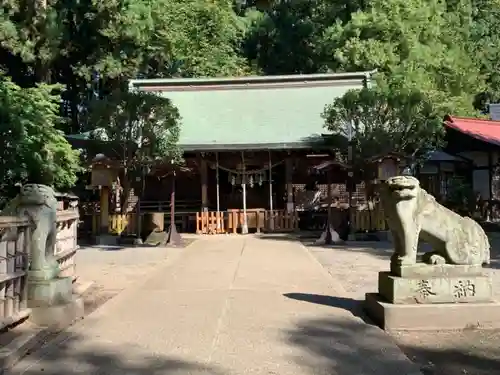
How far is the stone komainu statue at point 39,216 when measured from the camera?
600cm

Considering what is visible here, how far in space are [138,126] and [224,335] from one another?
39.1 ft

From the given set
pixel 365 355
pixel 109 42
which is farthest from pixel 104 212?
pixel 365 355

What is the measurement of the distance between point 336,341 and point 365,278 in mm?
4561

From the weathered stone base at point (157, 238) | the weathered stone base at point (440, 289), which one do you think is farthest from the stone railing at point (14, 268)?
the weathered stone base at point (157, 238)

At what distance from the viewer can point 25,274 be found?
5.95 meters

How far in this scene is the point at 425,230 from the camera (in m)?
6.40

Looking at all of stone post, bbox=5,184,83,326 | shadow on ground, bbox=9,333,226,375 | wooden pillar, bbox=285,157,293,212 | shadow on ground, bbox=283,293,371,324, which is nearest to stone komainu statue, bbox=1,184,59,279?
stone post, bbox=5,184,83,326

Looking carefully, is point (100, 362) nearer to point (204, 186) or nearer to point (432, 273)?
point (432, 273)

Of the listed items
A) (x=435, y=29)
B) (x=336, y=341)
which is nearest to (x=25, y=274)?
(x=336, y=341)

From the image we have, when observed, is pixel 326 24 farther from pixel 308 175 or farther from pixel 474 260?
pixel 474 260

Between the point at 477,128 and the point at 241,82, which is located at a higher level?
the point at 241,82

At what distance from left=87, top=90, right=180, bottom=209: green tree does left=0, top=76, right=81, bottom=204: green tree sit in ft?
5.96

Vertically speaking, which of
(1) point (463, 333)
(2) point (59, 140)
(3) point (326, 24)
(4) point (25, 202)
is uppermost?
(3) point (326, 24)

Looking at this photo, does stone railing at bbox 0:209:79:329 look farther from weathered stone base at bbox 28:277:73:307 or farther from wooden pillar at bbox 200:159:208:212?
wooden pillar at bbox 200:159:208:212
